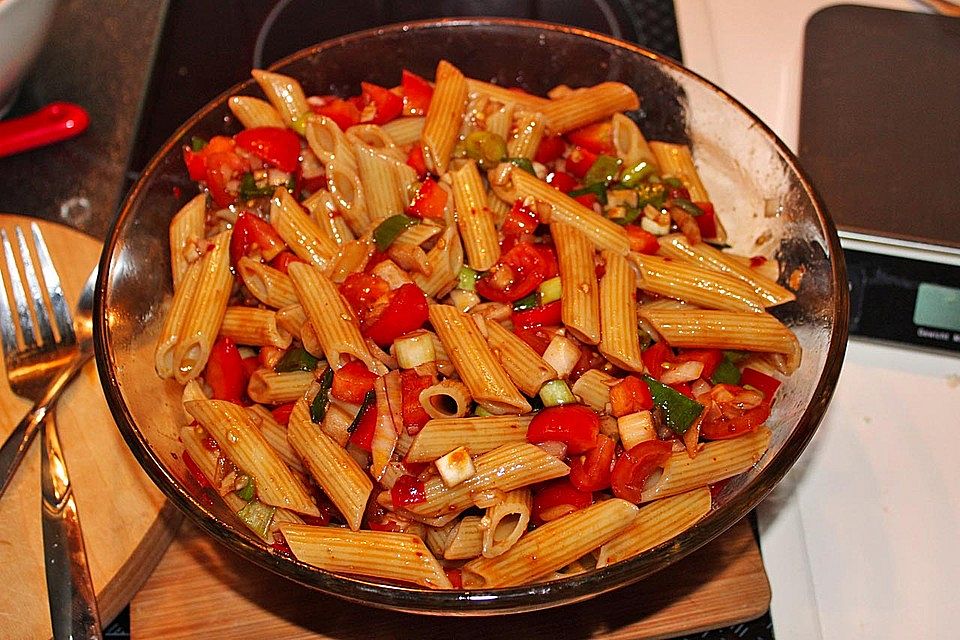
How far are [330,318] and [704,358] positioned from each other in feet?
2.18

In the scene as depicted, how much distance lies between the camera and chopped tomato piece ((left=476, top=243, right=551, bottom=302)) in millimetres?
1724

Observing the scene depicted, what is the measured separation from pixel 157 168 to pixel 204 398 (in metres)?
0.49

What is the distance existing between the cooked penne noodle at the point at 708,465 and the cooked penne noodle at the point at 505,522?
0.20 metres

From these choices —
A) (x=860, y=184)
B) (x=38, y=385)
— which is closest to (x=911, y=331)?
(x=860, y=184)

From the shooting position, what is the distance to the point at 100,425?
6.14 ft

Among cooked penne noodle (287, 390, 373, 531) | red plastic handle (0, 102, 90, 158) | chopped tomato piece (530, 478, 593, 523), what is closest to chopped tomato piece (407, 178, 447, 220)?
cooked penne noodle (287, 390, 373, 531)

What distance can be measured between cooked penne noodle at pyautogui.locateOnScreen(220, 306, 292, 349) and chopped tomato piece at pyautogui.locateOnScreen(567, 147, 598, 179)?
713 millimetres

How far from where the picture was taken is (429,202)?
5.87 ft

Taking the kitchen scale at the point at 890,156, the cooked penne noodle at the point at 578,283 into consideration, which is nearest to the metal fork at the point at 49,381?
the cooked penne noodle at the point at 578,283

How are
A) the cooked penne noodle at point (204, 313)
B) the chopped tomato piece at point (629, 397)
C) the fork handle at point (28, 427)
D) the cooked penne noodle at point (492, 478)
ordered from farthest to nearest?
the fork handle at point (28, 427)
the cooked penne noodle at point (204, 313)
the chopped tomato piece at point (629, 397)
the cooked penne noodle at point (492, 478)

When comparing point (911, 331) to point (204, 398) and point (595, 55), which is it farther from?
point (204, 398)

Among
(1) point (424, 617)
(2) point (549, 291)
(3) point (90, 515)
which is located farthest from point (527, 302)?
(3) point (90, 515)

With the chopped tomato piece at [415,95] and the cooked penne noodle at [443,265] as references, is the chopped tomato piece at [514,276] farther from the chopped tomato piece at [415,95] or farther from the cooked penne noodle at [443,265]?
the chopped tomato piece at [415,95]

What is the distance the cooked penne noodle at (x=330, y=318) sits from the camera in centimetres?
157
